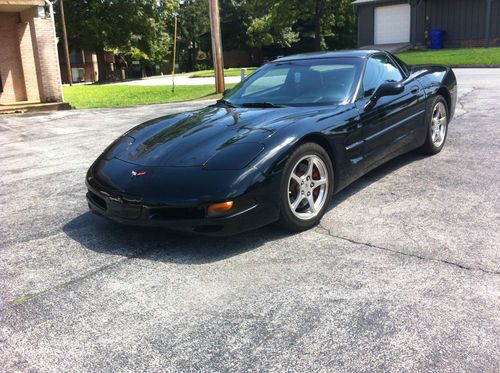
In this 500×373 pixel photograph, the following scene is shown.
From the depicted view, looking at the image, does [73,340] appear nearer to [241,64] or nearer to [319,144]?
[319,144]

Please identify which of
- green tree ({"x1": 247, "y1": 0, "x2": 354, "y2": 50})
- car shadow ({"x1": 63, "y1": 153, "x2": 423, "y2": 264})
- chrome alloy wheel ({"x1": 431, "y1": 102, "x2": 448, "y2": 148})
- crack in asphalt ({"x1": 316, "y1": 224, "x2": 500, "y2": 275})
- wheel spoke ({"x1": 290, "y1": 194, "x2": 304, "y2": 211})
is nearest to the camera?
crack in asphalt ({"x1": 316, "y1": 224, "x2": 500, "y2": 275})

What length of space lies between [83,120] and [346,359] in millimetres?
10386

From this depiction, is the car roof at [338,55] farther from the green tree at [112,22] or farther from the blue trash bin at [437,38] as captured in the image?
the green tree at [112,22]

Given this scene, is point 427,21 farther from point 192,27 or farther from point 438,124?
point 192,27

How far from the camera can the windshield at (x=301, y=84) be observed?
468cm

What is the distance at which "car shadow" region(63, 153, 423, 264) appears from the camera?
141 inches

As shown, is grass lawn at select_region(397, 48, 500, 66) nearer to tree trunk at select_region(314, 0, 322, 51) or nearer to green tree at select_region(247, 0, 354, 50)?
tree trunk at select_region(314, 0, 322, 51)


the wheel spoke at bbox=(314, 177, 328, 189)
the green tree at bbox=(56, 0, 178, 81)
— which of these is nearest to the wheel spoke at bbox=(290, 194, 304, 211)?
the wheel spoke at bbox=(314, 177, 328, 189)

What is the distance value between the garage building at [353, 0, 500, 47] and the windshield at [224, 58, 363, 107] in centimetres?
2754

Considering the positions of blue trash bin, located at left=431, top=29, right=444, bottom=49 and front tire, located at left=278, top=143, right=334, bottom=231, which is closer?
front tire, located at left=278, top=143, right=334, bottom=231

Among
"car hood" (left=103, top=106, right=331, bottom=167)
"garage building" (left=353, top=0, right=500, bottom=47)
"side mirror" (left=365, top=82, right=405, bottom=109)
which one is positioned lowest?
"car hood" (left=103, top=106, right=331, bottom=167)

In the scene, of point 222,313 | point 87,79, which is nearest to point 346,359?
point 222,313

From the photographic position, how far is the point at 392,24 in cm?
3312

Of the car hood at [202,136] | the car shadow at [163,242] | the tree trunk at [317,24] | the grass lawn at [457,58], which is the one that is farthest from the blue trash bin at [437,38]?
the car shadow at [163,242]
